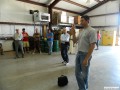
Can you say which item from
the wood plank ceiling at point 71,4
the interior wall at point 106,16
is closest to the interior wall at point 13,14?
the wood plank ceiling at point 71,4

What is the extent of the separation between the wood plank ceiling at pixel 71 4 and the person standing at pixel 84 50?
8525mm

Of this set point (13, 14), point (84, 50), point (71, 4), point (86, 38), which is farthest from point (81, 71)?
point (71, 4)

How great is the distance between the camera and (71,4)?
13.1 meters

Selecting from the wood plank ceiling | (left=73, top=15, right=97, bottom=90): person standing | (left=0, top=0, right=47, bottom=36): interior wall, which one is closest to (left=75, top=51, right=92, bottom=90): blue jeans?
(left=73, top=15, right=97, bottom=90): person standing

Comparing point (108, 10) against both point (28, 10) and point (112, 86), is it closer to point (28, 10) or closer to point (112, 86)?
point (28, 10)

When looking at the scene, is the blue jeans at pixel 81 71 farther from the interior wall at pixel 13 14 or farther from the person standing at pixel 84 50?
the interior wall at pixel 13 14

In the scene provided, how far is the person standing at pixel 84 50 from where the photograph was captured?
252 cm

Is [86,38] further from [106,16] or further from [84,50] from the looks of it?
[106,16]

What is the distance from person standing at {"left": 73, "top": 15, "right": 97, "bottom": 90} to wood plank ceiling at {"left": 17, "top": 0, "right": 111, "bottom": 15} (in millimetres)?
8525

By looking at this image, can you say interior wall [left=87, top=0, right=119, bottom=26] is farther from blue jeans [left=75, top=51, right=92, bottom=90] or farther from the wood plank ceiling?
blue jeans [left=75, top=51, right=92, bottom=90]

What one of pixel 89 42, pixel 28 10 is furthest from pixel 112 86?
pixel 28 10

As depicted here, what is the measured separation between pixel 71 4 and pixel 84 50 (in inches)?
440

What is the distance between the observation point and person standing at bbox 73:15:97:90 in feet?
8.28

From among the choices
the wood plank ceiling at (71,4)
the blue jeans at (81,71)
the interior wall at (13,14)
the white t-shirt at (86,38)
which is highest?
the wood plank ceiling at (71,4)
